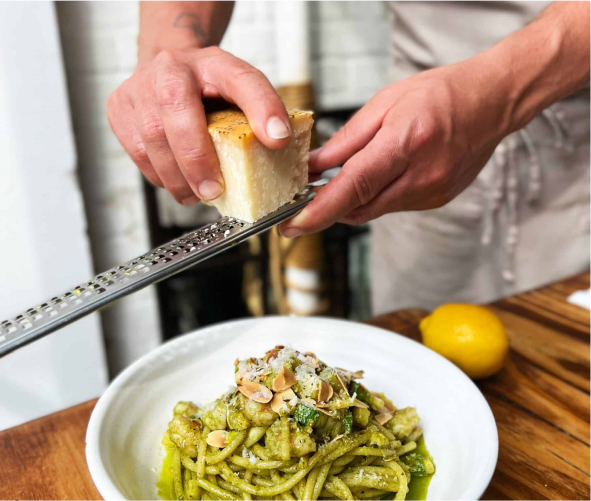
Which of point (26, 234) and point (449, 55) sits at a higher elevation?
point (449, 55)

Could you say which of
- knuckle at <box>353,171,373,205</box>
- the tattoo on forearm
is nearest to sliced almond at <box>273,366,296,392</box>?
knuckle at <box>353,171,373,205</box>

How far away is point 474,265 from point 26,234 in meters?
1.21

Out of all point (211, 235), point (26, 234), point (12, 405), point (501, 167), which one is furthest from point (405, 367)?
point (12, 405)

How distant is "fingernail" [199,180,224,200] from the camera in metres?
0.72

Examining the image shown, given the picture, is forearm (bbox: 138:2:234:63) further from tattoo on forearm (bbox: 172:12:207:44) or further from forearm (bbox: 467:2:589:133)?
forearm (bbox: 467:2:589:133)

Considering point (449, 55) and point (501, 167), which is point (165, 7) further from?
point (501, 167)

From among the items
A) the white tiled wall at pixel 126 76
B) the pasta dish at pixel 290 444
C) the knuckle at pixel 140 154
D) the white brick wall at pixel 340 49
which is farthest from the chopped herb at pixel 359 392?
the white brick wall at pixel 340 49

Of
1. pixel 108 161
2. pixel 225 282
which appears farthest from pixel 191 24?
pixel 225 282

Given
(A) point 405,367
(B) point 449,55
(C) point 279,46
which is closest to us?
(A) point 405,367

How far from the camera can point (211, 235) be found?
27.6 inches

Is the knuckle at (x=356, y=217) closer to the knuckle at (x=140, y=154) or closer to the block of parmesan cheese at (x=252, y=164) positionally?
the block of parmesan cheese at (x=252, y=164)

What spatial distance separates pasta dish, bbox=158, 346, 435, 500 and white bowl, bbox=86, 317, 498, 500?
1.7 inches

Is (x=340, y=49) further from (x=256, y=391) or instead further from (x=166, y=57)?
(x=256, y=391)

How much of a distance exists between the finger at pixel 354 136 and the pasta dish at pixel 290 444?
12.4 inches
